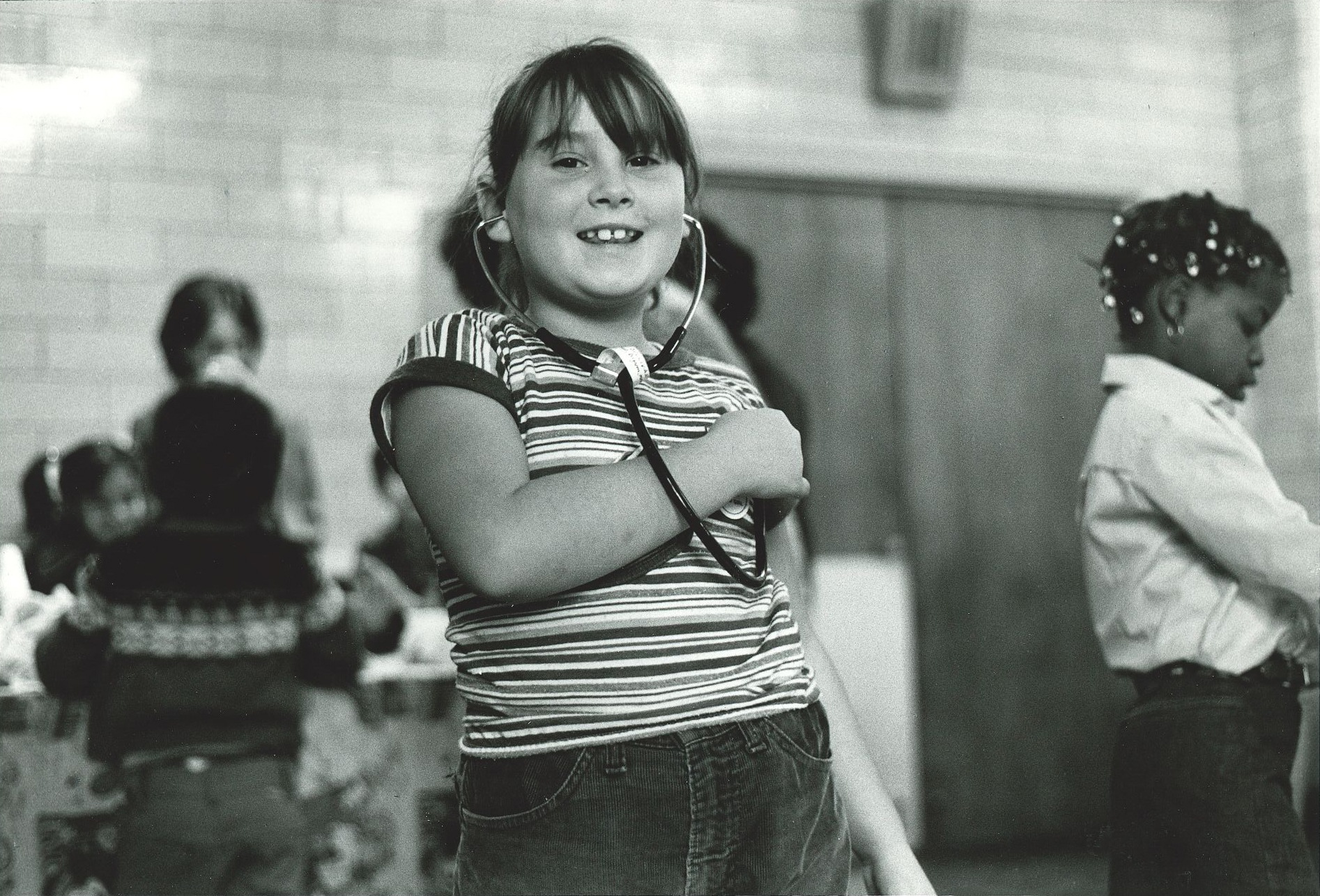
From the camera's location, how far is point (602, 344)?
1.06m

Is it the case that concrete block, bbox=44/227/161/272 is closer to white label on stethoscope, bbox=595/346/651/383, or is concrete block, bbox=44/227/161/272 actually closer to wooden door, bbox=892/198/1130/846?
wooden door, bbox=892/198/1130/846

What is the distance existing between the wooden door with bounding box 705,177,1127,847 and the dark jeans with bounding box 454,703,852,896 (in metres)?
3.02

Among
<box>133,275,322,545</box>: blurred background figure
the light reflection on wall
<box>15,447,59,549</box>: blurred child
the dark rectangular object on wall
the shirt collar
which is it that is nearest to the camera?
the light reflection on wall

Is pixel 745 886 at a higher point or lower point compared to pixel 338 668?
higher

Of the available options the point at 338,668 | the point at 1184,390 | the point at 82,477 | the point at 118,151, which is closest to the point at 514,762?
the point at 1184,390

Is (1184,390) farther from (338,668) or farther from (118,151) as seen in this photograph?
(118,151)

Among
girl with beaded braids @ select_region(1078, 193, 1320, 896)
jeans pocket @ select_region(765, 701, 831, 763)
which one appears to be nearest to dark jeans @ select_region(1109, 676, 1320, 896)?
girl with beaded braids @ select_region(1078, 193, 1320, 896)

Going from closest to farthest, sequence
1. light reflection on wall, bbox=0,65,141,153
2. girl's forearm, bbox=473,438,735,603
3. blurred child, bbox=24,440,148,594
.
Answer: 1. girl's forearm, bbox=473,438,735,603
2. light reflection on wall, bbox=0,65,141,153
3. blurred child, bbox=24,440,148,594

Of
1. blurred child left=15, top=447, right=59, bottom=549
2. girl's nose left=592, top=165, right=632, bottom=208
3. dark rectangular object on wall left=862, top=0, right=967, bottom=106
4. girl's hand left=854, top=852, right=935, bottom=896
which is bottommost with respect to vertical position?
blurred child left=15, top=447, right=59, bottom=549

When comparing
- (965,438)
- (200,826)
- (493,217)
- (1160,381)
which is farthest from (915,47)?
Answer: (493,217)

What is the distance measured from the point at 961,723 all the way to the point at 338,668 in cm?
226

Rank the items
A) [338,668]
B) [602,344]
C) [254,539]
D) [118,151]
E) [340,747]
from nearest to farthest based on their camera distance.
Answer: [602,344] → [254,539] → [338,668] → [340,747] → [118,151]

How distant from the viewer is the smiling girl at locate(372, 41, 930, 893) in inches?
35.7

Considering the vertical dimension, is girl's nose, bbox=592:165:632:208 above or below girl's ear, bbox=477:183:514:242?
above
